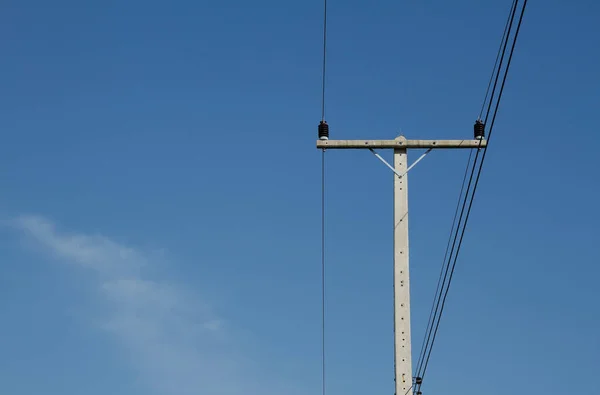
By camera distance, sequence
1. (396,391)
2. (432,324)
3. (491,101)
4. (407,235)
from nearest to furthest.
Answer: (491,101) → (396,391) → (407,235) → (432,324)

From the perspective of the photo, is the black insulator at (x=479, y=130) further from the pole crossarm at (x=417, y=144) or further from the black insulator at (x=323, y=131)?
the black insulator at (x=323, y=131)

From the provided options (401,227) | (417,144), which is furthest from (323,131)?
(401,227)

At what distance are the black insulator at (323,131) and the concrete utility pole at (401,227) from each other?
0.02 meters

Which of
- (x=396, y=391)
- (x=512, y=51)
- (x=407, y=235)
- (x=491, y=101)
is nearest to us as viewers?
(x=512, y=51)

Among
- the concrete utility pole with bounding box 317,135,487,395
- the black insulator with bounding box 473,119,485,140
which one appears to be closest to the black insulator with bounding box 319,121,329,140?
the concrete utility pole with bounding box 317,135,487,395

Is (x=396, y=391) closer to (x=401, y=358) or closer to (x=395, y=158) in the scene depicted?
(x=401, y=358)

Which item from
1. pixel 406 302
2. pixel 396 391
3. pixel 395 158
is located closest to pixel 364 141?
pixel 395 158

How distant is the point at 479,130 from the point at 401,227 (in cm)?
221

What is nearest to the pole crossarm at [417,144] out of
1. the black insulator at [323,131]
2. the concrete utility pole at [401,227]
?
the concrete utility pole at [401,227]

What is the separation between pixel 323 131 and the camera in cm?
1664

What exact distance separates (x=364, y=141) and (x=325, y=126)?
30.7 inches

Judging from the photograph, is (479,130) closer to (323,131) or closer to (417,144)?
(417,144)

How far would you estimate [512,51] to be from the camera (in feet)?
39.4

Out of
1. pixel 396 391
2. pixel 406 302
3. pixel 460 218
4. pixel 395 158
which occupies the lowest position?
pixel 396 391
